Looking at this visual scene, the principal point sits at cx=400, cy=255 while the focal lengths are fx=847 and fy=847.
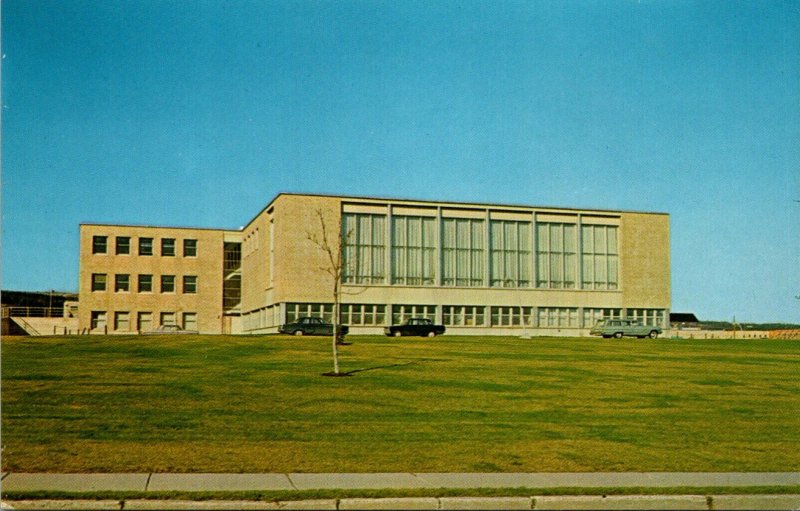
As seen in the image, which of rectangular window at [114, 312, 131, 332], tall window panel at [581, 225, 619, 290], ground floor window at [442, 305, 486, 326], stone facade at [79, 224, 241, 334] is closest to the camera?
ground floor window at [442, 305, 486, 326]

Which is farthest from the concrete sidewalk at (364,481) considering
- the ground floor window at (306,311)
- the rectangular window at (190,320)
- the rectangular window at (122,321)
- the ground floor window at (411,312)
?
the rectangular window at (190,320)

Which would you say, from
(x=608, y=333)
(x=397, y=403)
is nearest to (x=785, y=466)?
(x=397, y=403)

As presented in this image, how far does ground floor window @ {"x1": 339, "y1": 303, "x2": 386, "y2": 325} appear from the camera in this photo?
7431 cm

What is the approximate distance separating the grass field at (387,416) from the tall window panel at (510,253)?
5080 centimetres

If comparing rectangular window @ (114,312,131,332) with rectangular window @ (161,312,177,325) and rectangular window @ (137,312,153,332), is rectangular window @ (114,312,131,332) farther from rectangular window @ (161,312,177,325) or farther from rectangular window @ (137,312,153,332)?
rectangular window @ (161,312,177,325)

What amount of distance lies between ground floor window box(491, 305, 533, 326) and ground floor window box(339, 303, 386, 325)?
11.0 m

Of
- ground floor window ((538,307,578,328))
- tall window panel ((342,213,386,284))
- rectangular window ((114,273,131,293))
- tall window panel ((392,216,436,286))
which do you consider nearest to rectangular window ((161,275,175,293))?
rectangular window ((114,273,131,293))

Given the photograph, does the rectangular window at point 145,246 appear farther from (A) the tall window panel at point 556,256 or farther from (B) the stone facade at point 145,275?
(A) the tall window panel at point 556,256

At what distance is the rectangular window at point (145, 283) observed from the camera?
86.1 meters

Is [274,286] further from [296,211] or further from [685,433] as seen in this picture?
[685,433]

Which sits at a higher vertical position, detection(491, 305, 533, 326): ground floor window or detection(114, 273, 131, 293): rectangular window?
detection(114, 273, 131, 293): rectangular window

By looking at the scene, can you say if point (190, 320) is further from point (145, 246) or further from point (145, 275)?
point (145, 246)

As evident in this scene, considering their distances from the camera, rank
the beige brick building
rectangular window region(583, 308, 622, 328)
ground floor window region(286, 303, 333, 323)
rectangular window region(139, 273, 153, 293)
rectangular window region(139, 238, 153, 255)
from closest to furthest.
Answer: ground floor window region(286, 303, 333, 323)
the beige brick building
rectangular window region(583, 308, 622, 328)
rectangular window region(139, 273, 153, 293)
rectangular window region(139, 238, 153, 255)

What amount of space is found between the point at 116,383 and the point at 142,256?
2658 inches
